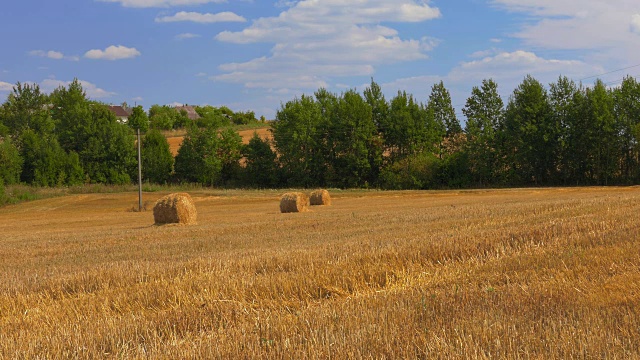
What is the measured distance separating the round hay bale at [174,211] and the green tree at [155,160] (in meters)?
40.4

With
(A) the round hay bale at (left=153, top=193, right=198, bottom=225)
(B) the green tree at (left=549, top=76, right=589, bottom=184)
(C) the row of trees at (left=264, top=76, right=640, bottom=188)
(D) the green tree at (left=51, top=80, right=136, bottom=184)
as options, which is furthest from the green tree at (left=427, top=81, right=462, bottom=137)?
(A) the round hay bale at (left=153, top=193, right=198, bottom=225)

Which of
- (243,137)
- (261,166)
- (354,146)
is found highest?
(243,137)

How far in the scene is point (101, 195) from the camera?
5506 cm

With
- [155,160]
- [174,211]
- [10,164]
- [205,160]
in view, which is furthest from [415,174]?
[10,164]

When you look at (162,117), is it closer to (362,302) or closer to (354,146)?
(354,146)

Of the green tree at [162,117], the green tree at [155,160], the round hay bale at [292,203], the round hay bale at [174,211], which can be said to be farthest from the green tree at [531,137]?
the green tree at [162,117]

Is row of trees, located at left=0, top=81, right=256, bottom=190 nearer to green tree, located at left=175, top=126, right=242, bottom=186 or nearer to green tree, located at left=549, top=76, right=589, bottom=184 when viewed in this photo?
green tree, located at left=175, top=126, right=242, bottom=186

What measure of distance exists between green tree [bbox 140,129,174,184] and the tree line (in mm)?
110

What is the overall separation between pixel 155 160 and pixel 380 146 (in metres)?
24.6

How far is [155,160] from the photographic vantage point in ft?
218

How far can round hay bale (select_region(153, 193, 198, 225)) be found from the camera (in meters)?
26.3

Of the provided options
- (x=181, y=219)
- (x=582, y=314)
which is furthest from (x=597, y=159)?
(x=582, y=314)

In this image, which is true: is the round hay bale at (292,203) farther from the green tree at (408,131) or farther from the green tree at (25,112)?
the green tree at (25,112)

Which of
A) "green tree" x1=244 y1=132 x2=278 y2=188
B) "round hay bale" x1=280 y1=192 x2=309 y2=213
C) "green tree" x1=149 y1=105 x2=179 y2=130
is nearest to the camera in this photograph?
"round hay bale" x1=280 y1=192 x2=309 y2=213
